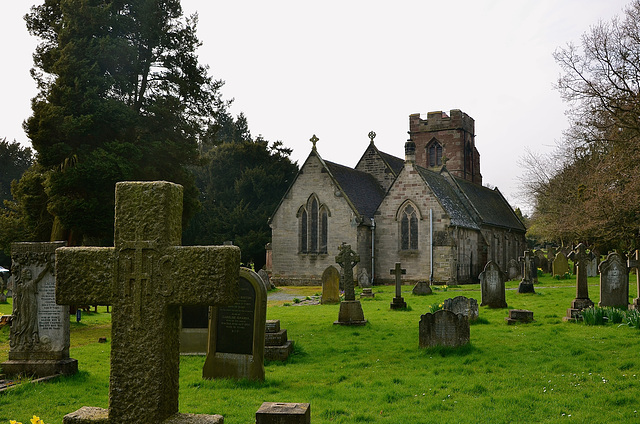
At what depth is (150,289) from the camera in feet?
12.4

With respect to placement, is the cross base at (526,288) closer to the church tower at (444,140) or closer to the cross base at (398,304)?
the cross base at (398,304)

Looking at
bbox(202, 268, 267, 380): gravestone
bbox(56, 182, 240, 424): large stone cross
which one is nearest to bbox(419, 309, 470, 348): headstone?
bbox(202, 268, 267, 380): gravestone

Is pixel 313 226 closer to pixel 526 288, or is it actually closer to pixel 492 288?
pixel 526 288

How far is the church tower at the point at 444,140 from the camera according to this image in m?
46.8

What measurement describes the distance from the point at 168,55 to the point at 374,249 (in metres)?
16.9

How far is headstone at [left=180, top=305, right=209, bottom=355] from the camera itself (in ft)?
34.1

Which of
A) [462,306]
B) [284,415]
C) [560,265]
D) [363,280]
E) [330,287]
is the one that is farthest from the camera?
[560,265]

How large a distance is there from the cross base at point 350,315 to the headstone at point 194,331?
4.42 metres

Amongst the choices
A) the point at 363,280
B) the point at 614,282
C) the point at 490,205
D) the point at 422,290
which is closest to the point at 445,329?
the point at 614,282

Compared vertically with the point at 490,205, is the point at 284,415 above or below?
below

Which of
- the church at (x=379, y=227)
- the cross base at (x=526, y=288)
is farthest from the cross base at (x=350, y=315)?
the church at (x=379, y=227)

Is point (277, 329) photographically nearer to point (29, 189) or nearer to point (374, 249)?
point (29, 189)

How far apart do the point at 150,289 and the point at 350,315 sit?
34.5 feet

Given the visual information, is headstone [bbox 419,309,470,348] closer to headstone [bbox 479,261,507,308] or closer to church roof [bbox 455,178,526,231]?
headstone [bbox 479,261,507,308]
